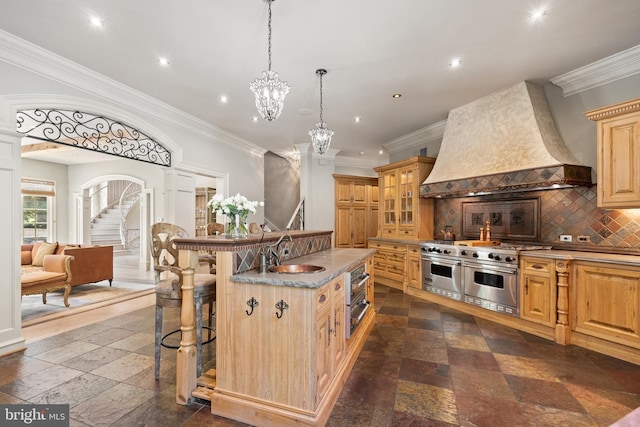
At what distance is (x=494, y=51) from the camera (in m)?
3.09

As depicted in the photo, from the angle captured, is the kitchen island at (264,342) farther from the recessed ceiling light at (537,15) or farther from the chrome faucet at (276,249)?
the recessed ceiling light at (537,15)

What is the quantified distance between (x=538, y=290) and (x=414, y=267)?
1.90 m

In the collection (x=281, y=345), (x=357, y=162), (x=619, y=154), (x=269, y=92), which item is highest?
(x=357, y=162)

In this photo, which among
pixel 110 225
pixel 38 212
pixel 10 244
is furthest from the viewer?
pixel 110 225

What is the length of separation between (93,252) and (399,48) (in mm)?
5800

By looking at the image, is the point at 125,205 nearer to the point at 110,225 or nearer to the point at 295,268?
the point at 110,225

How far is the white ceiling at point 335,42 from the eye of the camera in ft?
8.11

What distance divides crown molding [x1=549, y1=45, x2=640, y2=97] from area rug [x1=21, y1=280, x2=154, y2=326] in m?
6.87

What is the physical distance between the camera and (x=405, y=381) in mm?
2383

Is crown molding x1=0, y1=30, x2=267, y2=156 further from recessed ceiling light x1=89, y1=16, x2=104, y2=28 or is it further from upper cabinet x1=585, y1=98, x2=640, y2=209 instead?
upper cabinet x1=585, y1=98, x2=640, y2=209

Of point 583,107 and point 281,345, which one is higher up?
Result: point 583,107

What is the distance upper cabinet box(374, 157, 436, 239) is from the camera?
5.31 m

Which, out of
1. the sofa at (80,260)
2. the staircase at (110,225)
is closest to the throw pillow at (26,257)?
the sofa at (80,260)

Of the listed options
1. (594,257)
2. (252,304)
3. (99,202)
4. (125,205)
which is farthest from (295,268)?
(99,202)
